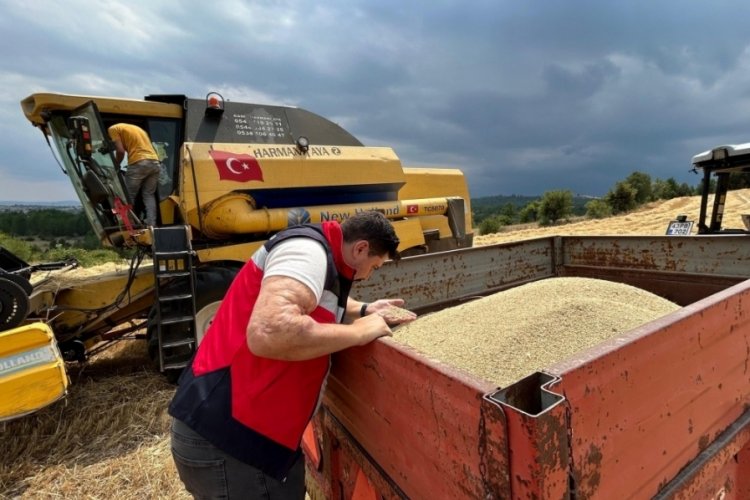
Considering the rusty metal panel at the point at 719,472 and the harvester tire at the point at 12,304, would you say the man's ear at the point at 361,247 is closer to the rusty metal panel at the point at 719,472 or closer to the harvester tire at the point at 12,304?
the rusty metal panel at the point at 719,472

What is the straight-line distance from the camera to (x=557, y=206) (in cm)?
3919

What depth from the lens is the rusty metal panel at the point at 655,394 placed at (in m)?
1.07

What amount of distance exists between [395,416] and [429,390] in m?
0.24

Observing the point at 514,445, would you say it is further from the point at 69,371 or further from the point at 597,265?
the point at 69,371

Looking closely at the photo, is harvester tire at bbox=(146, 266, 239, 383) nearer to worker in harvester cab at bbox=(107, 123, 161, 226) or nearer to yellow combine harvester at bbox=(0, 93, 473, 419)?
yellow combine harvester at bbox=(0, 93, 473, 419)

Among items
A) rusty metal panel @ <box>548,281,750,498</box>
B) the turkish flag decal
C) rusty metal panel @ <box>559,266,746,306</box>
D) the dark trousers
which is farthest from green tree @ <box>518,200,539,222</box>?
the dark trousers

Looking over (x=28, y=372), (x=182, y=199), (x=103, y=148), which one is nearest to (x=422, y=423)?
(x=28, y=372)

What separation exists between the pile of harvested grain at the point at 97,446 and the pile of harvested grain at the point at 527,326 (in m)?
2.27

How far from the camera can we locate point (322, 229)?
1.63 meters

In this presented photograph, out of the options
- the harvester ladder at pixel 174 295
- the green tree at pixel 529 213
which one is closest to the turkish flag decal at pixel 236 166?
the harvester ladder at pixel 174 295

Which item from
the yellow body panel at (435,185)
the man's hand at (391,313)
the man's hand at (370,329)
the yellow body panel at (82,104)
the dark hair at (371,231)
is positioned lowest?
the man's hand at (391,313)

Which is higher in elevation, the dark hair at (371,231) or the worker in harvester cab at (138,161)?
the worker in harvester cab at (138,161)

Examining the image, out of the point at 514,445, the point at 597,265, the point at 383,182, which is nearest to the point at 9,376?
the point at 514,445

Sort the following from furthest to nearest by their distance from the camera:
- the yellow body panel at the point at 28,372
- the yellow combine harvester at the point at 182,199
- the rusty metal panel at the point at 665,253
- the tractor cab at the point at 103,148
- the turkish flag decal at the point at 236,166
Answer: the turkish flag decal at the point at 236,166 < the tractor cab at the point at 103,148 < the yellow combine harvester at the point at 182,199 < the rusty metal panel at the point at 665,253 < the yellow body panel at the point at 28,372
